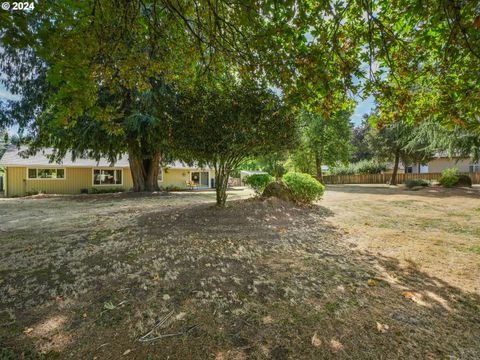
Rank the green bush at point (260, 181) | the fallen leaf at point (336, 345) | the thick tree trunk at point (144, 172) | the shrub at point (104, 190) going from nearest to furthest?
1. the fallen leaf at point (336, 345)
2. the green bush at point (260, 181)
3. the thick tree trunk at point (144, 172)
4. the shrub at point (104, 190)

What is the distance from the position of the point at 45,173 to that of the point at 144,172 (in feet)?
28.2

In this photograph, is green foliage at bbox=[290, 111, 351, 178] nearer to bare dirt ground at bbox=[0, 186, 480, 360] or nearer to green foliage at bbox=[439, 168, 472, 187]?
green foliage at bbox=[439, 168, 472, 187]

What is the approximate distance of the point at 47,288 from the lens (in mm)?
2980

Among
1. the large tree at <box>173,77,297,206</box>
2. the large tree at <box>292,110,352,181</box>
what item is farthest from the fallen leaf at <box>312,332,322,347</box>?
the large tree at <box>292,110,352,181</box>

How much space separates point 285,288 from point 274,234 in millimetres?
2354

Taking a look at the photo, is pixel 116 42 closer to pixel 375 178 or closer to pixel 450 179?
pixel 450 179

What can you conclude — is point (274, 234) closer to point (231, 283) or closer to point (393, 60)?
point (231, 283)

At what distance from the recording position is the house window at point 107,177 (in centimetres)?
2088

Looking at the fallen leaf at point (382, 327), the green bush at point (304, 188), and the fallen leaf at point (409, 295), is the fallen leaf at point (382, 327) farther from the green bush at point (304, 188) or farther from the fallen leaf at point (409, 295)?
the green bush at point (304, 188)

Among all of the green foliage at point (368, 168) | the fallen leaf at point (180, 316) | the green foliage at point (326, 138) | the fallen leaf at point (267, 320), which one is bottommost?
the fallen leaf at point (267, 320)

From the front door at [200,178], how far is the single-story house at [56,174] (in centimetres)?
720

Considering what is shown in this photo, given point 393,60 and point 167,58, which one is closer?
point 393,60

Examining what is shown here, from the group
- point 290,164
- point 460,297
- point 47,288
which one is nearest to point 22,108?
point 47,288

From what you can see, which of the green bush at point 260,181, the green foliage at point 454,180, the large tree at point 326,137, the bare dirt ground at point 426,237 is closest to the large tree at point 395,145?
the large tree at point 326,137
